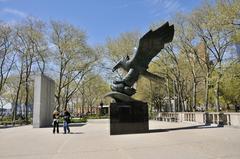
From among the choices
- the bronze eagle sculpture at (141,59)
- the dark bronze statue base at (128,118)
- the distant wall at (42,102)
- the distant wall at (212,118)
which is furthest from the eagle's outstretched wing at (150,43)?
the distant wall at (42,102)

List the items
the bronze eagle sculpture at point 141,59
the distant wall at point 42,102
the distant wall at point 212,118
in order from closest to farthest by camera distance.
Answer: the bronze eagle sculpture at point 141,59 < the distant wall at point 212,118 < the distant wall at point 42,102

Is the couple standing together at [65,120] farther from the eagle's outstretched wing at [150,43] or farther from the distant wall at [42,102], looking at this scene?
the distant wall at [42,102]

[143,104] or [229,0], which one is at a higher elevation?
[229,0]

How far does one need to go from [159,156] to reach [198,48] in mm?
27071

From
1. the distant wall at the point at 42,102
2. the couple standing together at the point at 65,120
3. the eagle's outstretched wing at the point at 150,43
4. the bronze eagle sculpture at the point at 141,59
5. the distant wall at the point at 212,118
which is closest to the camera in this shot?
the eagle's outstretched wing at the point at 150,43

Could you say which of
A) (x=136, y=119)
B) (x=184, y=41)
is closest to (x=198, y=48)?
(x=184, y=41)

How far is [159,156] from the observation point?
846 centimetres

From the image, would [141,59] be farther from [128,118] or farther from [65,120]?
[65,120]

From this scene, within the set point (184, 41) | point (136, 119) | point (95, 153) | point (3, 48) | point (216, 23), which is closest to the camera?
point (95, 153)

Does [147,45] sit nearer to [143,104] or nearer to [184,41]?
[143,104]

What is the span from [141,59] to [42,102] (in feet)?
44.5

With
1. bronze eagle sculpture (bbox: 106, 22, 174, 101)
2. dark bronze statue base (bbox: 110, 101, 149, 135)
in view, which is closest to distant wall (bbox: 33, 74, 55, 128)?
bronze eagle sculpture (bbox: 106, 22, 174, 101)

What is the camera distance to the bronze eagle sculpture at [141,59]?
17.3 m

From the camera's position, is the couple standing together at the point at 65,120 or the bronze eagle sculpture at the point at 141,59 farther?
the couple standing together at the point at 65,120
